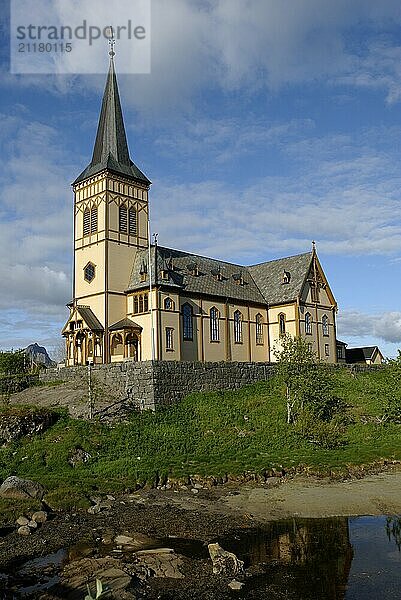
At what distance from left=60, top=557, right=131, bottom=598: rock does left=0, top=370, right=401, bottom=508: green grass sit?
22.2 feet

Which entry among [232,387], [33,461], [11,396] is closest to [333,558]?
[33,461]

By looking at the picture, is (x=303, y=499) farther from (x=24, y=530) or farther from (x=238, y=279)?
(x=238, y=279)

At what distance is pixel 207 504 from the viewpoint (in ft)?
78.5

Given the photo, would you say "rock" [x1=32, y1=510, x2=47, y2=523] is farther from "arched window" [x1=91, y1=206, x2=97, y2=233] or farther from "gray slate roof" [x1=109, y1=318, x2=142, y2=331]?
"arched window" [x1=91, y1=206, x2=97, y2=233]

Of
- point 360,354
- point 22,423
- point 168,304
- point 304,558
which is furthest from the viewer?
point 360,354

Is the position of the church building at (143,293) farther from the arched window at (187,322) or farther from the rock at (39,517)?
the rock at (39,517)

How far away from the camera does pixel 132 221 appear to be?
53344 mm

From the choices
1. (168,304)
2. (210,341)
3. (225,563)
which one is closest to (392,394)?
(210,341)

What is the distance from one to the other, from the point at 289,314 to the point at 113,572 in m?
45.5

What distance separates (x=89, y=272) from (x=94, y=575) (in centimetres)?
3857

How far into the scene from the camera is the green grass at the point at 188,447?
2703 cm

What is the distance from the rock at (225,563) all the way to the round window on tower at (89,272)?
3713 centimetres

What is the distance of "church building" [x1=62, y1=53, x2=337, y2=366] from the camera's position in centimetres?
4888

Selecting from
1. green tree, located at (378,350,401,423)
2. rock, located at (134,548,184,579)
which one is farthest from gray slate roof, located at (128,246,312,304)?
rock, located at (134,548,184,579)
